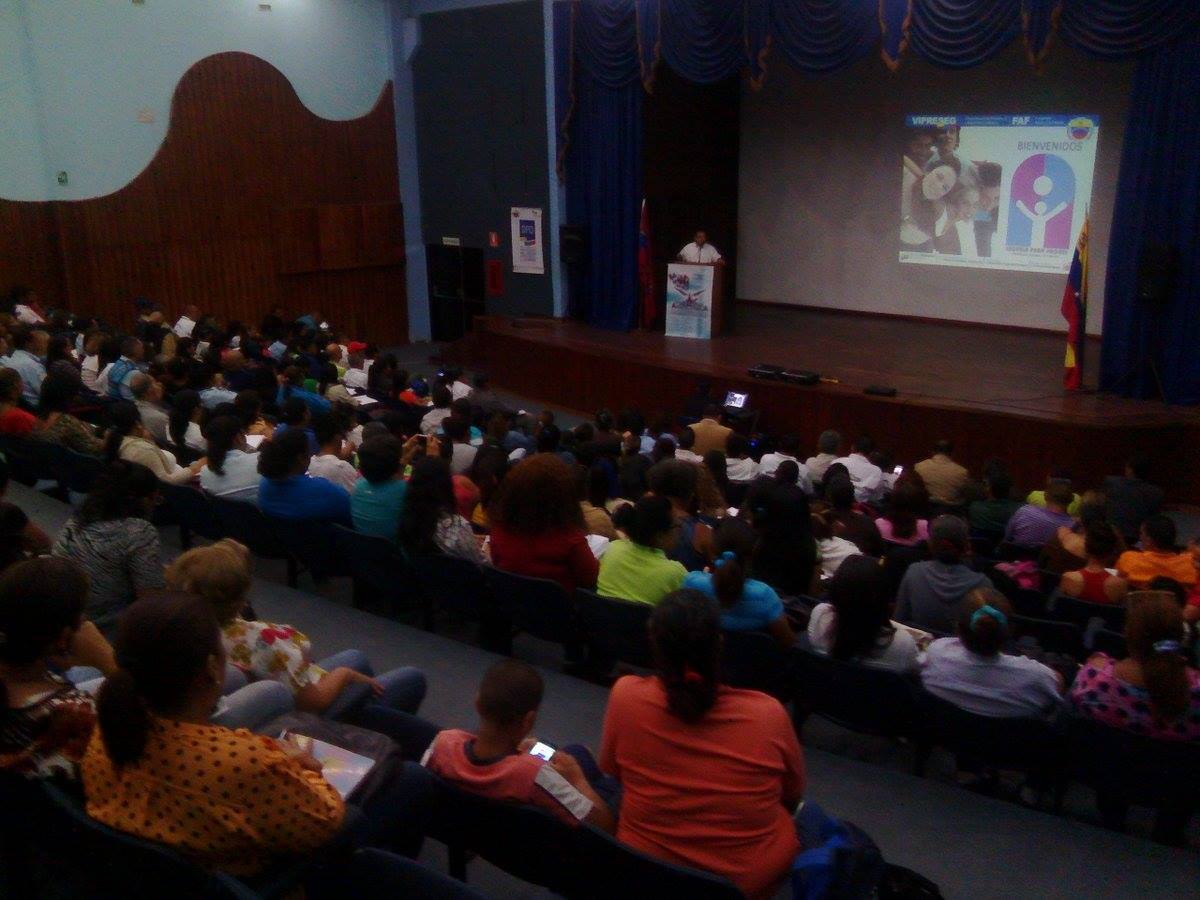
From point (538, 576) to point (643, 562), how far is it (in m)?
0.47

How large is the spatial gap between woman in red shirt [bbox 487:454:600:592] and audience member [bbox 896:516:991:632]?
3.89ft

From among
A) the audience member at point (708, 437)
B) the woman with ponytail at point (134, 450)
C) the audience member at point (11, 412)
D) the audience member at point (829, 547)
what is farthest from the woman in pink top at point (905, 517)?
the audience member at point (11, 412)

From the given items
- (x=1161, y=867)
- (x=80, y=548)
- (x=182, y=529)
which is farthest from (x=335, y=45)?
(x=1161, y=867)

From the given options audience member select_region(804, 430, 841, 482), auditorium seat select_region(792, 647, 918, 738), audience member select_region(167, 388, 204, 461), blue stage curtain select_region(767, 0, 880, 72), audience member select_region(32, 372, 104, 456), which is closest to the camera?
auditorium seat select_region(792, 647, 918, 738)

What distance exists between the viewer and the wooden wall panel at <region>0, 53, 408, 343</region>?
35.3ft

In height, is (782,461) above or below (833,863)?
below

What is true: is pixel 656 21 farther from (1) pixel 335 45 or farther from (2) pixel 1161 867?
(2) pixel 1161 867

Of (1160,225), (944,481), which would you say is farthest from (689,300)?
(944,481)

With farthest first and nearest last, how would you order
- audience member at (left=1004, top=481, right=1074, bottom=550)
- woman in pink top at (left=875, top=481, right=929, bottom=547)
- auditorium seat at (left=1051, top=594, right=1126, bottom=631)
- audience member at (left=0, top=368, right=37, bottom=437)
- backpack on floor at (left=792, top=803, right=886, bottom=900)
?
audience member at (left=0, top=368, right=37, bottom=437) < audience member at (left=1004, top=481, right=1074, bottom=550) < woman in pink top at (left=875, top=481, right=929, bottom=547) < auditorium seat at (left=1051, top=594, right=1126, bottom=631) < backpack on floor at (left=792, top=803, right=886, bottom=900)

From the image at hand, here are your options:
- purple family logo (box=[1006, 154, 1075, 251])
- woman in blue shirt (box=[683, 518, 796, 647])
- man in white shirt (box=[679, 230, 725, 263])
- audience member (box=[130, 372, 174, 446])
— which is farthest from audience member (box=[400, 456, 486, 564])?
purple family logo (box=[1006, 154, 1075, 251])

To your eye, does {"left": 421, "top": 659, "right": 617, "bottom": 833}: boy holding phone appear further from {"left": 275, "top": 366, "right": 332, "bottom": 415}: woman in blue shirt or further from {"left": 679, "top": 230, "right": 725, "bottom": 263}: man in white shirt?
{"left": 679, "top": 230, "right": 725, "bottom": 263}: man in white shirt

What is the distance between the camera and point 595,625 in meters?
3.75

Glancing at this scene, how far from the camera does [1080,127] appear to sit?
31.5ft

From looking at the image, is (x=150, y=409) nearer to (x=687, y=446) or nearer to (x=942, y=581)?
(x=687, y=446)
